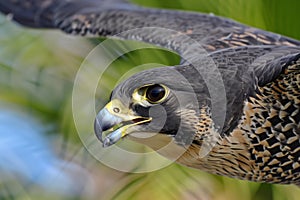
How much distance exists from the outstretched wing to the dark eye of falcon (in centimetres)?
88

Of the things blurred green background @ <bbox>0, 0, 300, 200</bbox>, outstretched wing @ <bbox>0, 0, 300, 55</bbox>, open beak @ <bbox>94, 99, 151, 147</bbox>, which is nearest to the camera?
open beak @ <bbox>94, 99, 151, 147</bbox>

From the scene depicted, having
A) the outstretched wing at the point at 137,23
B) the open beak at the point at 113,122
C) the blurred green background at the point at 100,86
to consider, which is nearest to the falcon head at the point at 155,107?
the open beak at the point at 113,122

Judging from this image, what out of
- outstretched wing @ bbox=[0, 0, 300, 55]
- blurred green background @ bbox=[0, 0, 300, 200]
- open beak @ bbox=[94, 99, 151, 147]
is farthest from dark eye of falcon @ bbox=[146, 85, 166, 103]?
outstretched wing @ bbox=[0, 0, 300, 55]

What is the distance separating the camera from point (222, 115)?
4043 millimetres

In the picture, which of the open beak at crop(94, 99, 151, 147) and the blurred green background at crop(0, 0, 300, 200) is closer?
the open beak at crop(94, 99, 151, 147)

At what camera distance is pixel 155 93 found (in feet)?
12.7

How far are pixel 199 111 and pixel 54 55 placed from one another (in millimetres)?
1628

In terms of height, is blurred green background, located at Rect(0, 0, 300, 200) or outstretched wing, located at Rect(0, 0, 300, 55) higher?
outstretched wing, located at Rect(0, 0, 300, 55)

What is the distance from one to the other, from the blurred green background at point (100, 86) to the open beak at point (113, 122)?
2.26ft

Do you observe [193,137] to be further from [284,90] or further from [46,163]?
[46,163]

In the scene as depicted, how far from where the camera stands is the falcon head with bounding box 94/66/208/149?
3.76 meters

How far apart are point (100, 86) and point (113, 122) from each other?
1117 mm

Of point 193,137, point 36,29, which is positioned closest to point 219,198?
point 193,137

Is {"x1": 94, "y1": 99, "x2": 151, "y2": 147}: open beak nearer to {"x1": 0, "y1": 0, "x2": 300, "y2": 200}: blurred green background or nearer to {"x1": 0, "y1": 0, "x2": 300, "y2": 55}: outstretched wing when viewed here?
{"x1": 0, "y1": 0, "x2": 300, "y2": 200}: blurred green background
